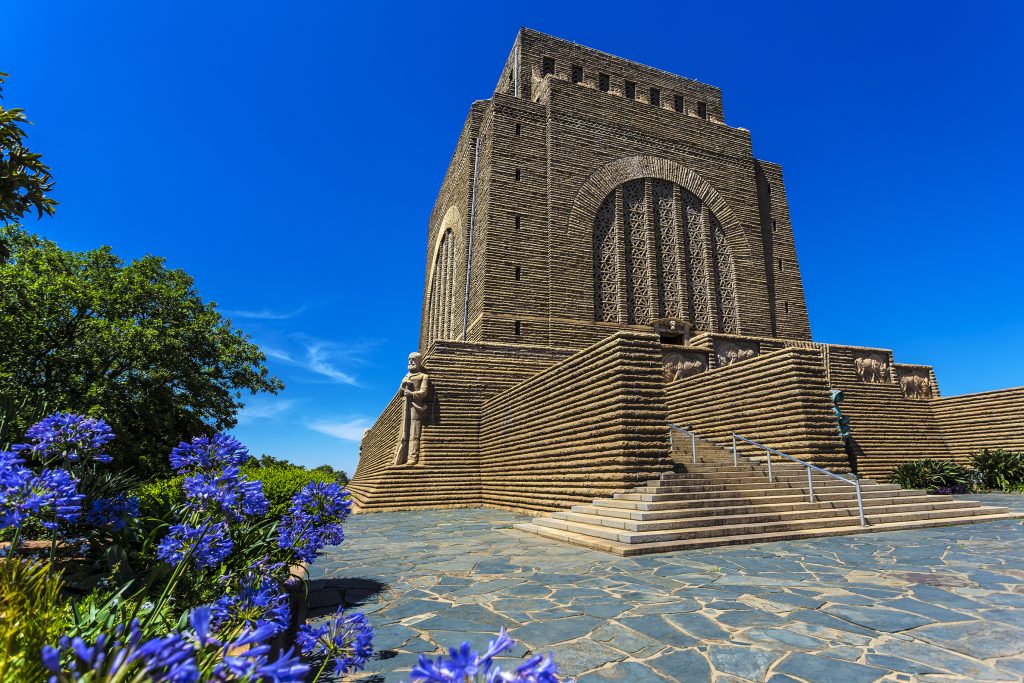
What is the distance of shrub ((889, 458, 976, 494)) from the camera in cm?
1280

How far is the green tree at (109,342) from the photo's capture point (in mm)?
15305

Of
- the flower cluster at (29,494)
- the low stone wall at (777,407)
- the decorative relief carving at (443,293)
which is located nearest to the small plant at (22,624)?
the flower cluster at (29,494)

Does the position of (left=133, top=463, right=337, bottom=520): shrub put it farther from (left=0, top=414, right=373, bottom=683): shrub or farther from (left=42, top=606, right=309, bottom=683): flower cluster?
(left=42, top=606, right=309, bottom=683): flower cluster

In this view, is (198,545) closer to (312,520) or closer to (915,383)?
(312,520)

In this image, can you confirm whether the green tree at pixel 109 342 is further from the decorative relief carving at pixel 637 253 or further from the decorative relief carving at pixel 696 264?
the decorative relief carving at pixel 696 264

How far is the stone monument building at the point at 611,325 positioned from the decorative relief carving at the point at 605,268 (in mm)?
81

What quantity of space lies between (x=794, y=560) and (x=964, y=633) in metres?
2.36

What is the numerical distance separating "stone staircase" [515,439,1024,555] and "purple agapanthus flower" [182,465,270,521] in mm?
4719

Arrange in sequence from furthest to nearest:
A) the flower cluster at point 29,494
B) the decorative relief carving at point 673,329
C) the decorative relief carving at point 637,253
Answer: the decorative relief carving at point 637,253 < the decorative relief carving at point 673,329 < the flower cluster at point 29,494

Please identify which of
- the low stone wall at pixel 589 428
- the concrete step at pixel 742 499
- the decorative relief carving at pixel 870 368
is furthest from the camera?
the decorative relief carving at pixel 870 368

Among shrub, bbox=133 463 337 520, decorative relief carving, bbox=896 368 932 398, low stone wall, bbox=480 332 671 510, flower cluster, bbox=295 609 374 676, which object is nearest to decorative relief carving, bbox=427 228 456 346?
low stone wall, bbox=480 332 671 510

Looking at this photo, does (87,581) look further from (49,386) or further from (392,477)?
(49,386)

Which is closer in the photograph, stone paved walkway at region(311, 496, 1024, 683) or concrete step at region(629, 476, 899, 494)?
stone paved walkway at region(311, 496, 1024, 683)

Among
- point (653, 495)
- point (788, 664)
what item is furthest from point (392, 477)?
point (788, 664)
